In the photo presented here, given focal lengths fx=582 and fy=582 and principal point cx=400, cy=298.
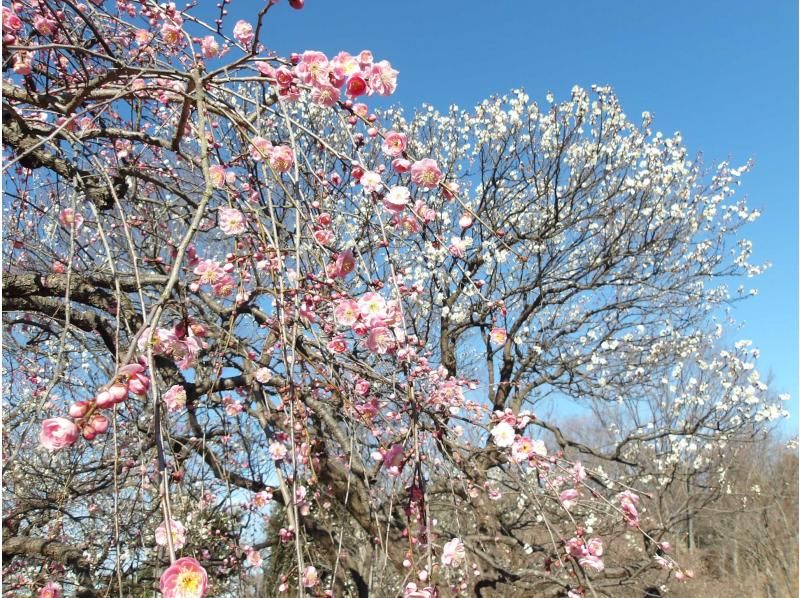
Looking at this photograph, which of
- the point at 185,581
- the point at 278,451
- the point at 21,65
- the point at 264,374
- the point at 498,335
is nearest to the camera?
the point at 185,581

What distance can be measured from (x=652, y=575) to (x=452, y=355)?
2.64 m

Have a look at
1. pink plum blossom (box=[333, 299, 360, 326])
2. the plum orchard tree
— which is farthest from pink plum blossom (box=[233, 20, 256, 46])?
pink plum blossom (box=[333, 299, 360, 326])

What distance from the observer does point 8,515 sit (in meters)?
2.73

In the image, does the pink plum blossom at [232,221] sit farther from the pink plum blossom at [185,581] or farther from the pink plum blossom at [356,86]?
the pink plum blossom at [185,581]

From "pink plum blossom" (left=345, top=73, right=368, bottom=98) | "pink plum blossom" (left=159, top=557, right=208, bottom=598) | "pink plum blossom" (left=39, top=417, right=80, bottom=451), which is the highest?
"pink plum blossom" (left=345, top=73, right=368, bottom=98)

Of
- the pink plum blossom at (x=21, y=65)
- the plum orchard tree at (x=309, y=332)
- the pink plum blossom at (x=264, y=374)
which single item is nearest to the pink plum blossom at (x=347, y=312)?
the plum orchard tree at (x=309, y=332)

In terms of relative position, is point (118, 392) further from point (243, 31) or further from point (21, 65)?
point (243, 31)

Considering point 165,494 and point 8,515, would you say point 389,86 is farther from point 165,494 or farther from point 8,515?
point 8,515

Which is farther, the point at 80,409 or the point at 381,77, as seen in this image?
the point at 381,77

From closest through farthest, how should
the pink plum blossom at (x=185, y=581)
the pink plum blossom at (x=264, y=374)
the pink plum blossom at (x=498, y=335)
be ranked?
the pink plum blossom at (x=185, y=581) < the pink plum blossom at (x=498, y=335) < the pink plum blossom at (x=264, y=374)

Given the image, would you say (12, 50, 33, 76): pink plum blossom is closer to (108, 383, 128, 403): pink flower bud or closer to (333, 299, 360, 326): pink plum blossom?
(333, 299, 360, 326): pink plum blossom

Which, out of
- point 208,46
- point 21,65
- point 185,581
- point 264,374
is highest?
point 208,46

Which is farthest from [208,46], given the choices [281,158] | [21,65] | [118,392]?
[118,392]

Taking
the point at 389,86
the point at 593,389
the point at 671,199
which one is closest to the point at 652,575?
the point at 593,389
